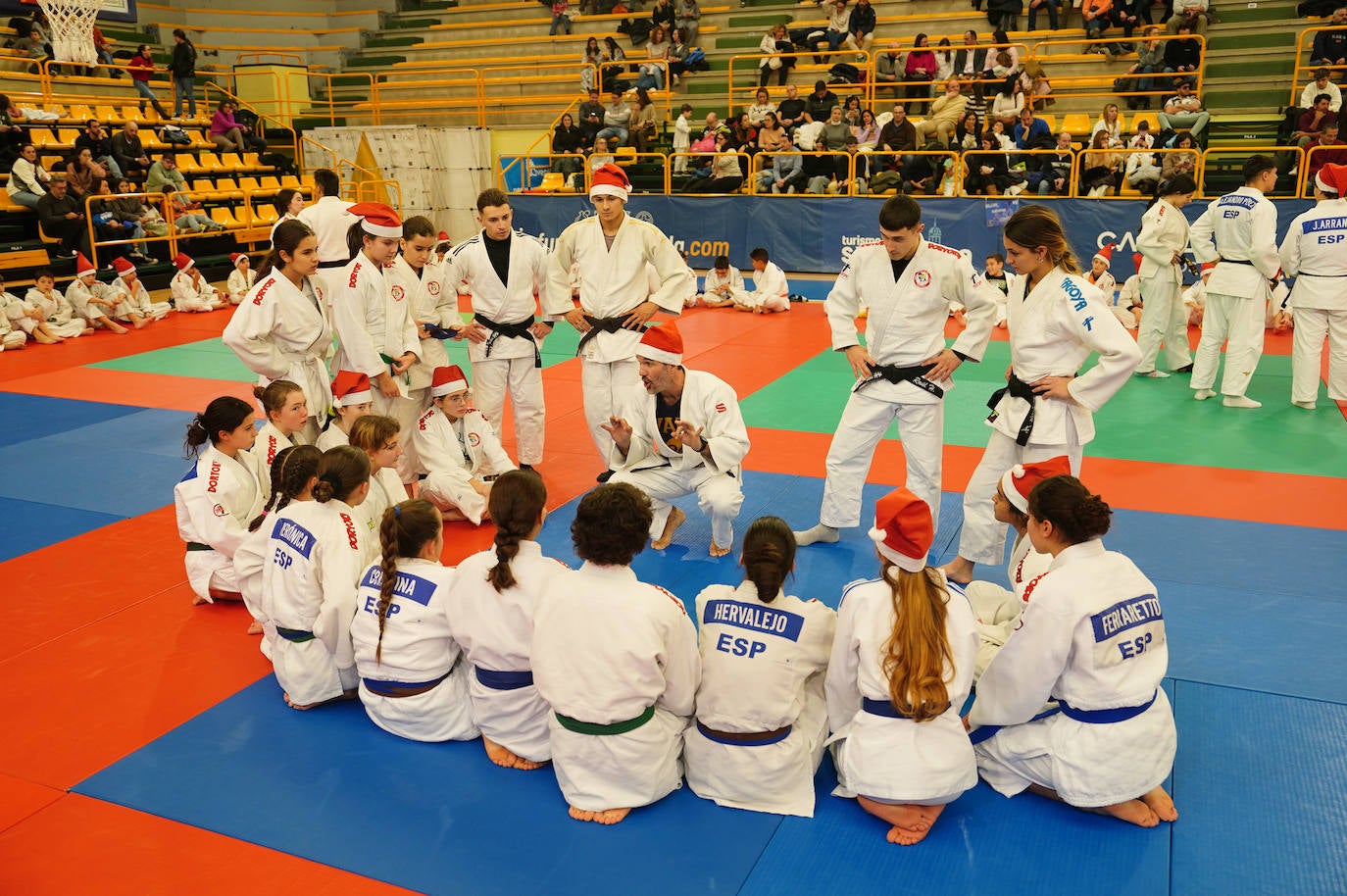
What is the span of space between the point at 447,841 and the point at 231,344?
3.73 m

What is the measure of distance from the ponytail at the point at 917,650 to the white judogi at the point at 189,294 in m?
13.9

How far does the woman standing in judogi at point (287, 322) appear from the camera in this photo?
595cm

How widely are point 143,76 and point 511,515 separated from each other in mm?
21202

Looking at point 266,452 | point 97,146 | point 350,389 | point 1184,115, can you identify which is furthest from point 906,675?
point 97,146

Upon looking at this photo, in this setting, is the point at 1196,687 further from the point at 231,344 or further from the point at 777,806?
the point at 231,344

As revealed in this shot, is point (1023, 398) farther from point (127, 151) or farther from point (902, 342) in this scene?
point (127, 151)

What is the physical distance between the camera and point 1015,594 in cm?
463

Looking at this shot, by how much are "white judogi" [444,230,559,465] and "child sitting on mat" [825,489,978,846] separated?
422 centimetres

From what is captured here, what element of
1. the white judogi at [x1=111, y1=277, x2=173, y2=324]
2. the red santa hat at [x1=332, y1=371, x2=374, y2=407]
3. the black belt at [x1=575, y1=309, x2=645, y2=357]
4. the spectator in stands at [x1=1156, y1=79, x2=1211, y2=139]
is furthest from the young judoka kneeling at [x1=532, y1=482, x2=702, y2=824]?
the spectator in stands at [x1=1156, y1=79, x2=1211, y2=139]

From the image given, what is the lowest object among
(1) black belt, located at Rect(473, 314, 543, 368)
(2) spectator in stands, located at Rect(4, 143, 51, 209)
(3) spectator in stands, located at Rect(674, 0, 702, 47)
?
(1) black belt, located at Rect(473, 314, 543, 368)

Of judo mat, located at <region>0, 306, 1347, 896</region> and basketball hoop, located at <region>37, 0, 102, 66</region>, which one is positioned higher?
basketball hoop, located at <region>37, 0, 102, 66</region>

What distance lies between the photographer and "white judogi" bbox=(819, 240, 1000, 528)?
5641 mm

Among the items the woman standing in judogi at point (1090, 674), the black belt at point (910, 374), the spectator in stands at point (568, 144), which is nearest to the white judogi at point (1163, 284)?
the black belt at point (910, 374)

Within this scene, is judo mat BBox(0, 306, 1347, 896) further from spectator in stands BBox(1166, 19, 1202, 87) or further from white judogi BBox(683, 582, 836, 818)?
spectator in stands BBox(1166, 19, 1202, 87)
